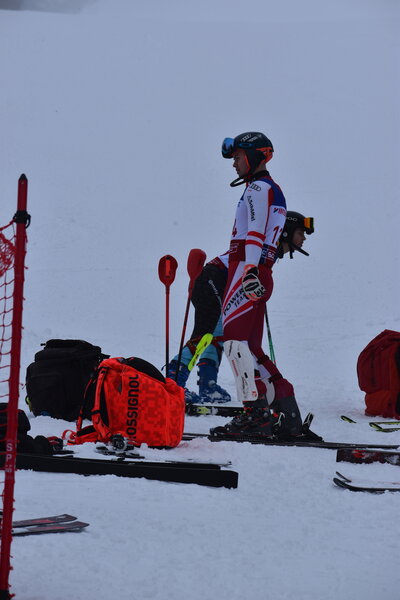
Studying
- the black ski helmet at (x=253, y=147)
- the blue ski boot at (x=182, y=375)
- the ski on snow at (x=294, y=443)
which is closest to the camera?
the ski on snow at (x=294, y=443)

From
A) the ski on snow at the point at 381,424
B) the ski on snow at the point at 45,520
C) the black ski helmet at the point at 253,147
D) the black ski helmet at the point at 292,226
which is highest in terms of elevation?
the black ski helmet at the point at 253,147

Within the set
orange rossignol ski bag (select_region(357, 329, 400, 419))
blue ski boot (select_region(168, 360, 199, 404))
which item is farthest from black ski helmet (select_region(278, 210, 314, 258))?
blue ski boot (select_region(168, 360, 199, 404))

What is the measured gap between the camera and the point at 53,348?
658cm

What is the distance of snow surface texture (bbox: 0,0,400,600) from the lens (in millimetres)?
2768

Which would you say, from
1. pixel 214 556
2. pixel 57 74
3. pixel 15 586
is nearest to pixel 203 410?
pixel 214 556

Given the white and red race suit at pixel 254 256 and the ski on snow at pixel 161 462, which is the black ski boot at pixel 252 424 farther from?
the ski on snow at pixel 161 462

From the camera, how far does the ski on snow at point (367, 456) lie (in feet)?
15.6

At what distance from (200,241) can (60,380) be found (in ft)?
50.2

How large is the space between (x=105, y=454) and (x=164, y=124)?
31.0 meters

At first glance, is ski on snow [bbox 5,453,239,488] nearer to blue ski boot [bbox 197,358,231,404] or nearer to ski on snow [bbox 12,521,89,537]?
ski on snow [bbox 12,521,89,537]

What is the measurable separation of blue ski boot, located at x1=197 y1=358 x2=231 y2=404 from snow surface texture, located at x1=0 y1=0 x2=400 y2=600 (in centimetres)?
87

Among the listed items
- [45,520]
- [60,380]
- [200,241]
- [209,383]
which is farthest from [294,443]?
[200,241]

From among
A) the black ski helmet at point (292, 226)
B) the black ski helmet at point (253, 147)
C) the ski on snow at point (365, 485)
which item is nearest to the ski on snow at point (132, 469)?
the ski on snow at point (365, 485)

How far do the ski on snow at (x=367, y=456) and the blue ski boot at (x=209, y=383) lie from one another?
3152mm
